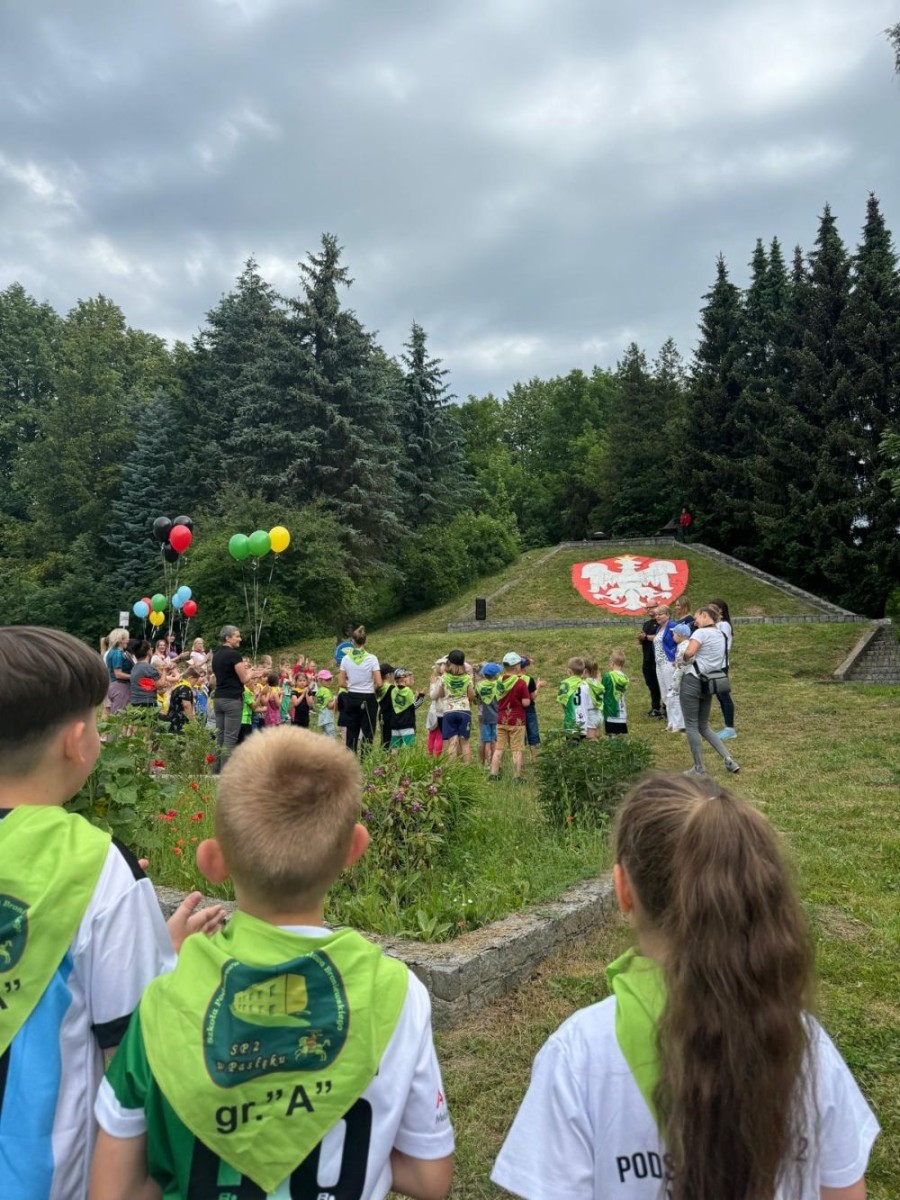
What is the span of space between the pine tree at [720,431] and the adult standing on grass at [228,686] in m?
29.2

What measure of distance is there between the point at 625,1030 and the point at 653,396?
49.4m

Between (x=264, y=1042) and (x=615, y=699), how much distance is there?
917 cm

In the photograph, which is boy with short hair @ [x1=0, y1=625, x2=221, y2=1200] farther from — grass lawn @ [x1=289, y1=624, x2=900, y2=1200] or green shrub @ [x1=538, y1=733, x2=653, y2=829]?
green shrub @ [x1=538, y1=733, x2=653, y2=829]

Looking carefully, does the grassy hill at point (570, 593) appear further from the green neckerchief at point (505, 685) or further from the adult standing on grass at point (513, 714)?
the adult standing on grass at point (513, 714)

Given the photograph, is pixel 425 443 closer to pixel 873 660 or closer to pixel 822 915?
pixel 873 660

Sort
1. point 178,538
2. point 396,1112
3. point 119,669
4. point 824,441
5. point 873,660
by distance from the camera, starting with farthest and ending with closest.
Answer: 1. point 824,441
2. point 873,660
3. point 178,538
4. point 119,669
5. point 396,1112

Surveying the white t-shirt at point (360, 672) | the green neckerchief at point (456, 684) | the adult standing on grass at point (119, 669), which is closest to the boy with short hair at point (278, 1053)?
the green neckerchief at point (456, 684)

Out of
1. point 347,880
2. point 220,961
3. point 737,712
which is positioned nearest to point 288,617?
point 737,712

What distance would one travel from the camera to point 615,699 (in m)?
10.1

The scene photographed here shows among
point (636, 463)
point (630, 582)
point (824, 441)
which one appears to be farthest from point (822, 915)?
point (636, 463)

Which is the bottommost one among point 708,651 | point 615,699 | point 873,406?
point 615,699

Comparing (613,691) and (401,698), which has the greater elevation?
(401,698)

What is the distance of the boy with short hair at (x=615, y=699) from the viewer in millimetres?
10047

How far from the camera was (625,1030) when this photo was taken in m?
1.30
